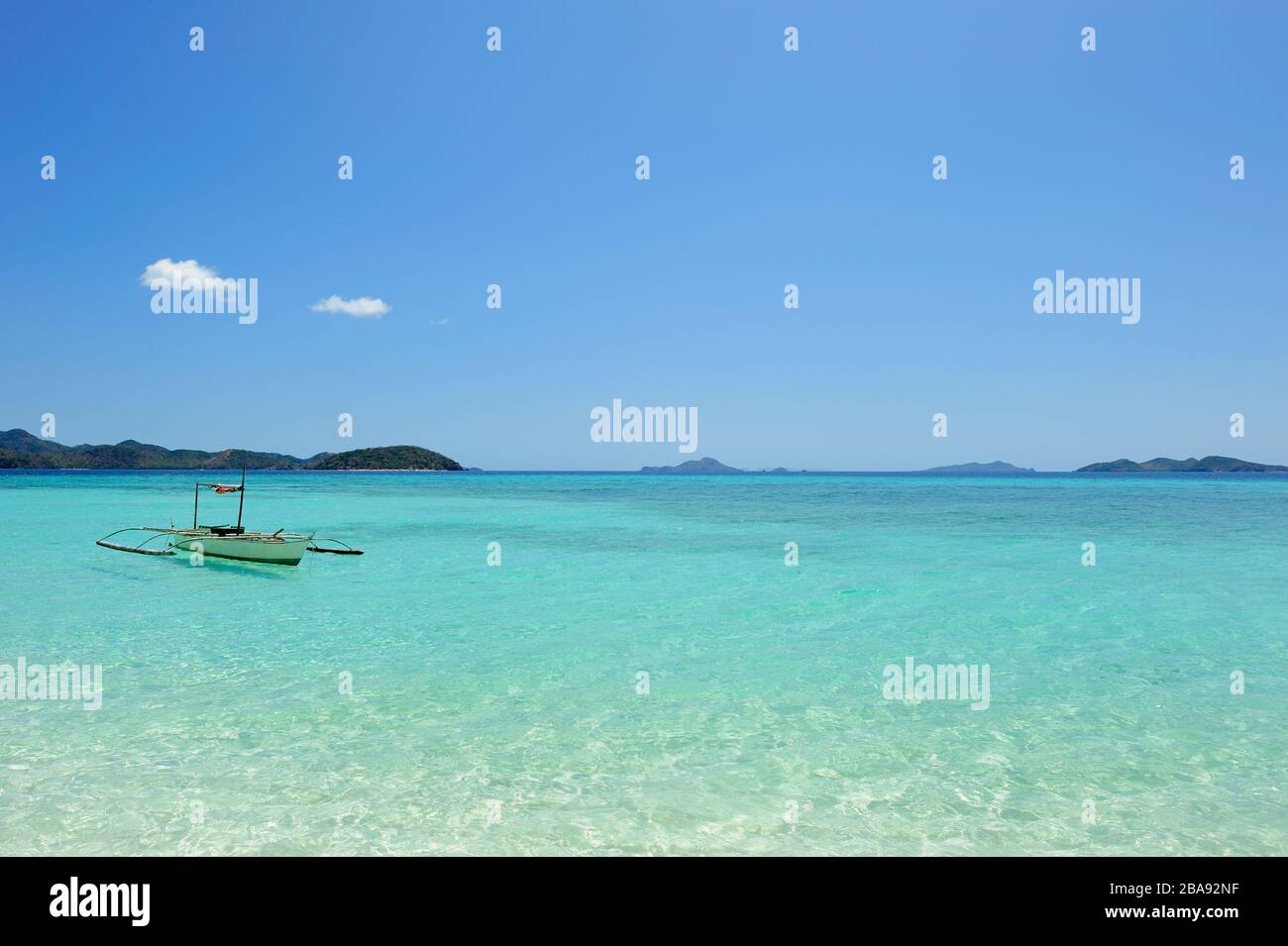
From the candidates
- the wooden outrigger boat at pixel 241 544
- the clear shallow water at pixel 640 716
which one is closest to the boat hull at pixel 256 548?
the wooden outrigger boat at pixel 241 544

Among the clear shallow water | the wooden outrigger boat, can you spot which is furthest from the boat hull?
the clear shallow water

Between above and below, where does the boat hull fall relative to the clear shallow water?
above

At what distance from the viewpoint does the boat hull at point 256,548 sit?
22703 mm

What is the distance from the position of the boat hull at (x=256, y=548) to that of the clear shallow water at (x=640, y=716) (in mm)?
725

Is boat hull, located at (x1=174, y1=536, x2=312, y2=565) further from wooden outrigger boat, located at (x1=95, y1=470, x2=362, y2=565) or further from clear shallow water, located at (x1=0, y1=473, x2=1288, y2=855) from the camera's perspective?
clear shallow water, located at (x1=0, y1=473, x2=1288, y2=855)

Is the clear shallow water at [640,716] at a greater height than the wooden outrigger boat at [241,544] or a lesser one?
lesser

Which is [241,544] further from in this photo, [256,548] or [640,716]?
[640,716]

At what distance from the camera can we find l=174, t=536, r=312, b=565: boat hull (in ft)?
74.5

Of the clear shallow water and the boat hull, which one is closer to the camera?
the clear shallow water

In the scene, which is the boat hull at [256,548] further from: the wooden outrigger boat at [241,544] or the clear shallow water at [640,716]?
the clear shallow water at [640,716]

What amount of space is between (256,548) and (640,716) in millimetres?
18908

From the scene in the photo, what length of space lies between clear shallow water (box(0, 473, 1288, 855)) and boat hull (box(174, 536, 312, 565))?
2.38 ft

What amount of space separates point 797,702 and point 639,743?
112 inches
